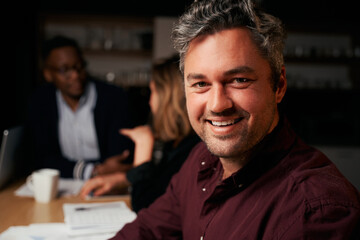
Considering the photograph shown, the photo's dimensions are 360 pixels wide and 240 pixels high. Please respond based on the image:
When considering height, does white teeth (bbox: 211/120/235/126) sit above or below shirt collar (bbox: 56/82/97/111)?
above

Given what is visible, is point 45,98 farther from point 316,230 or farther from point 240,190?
point 316,230

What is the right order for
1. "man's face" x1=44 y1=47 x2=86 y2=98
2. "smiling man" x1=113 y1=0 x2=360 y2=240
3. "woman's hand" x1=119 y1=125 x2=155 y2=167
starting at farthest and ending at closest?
"man's face" x1=44 y1=47 x2=86 y2=98, "woman's hand" x1=119 y1=125 x2=155 y2=167, "smiling man" x1=113 y1=0 x2=360 y2=240

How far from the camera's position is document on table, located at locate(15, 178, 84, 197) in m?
1.89

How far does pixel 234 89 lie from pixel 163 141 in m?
1.10

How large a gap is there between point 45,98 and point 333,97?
366cm

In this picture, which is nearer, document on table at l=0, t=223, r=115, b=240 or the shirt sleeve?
the shirt sleeve

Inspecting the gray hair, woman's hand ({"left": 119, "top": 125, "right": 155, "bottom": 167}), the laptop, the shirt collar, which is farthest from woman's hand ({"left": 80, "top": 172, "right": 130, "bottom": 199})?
the gray hair

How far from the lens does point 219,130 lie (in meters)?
0.96

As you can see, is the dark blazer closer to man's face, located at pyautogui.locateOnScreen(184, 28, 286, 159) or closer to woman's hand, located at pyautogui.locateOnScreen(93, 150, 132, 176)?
woman's hand, located at pyautogui.locateOnScreen(93, 150, 132, 176)

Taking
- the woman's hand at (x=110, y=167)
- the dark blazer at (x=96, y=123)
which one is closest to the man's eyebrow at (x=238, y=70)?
the woman's hand at (x=110, y=167)

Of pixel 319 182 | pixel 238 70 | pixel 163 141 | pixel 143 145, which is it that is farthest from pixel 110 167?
pixel 319 182

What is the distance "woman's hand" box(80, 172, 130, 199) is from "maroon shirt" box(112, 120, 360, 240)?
630 mm

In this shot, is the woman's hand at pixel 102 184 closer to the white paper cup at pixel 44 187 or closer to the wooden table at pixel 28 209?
the wooden table at pixel 28 209

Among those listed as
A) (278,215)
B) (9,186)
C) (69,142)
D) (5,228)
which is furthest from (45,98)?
(278,215)
